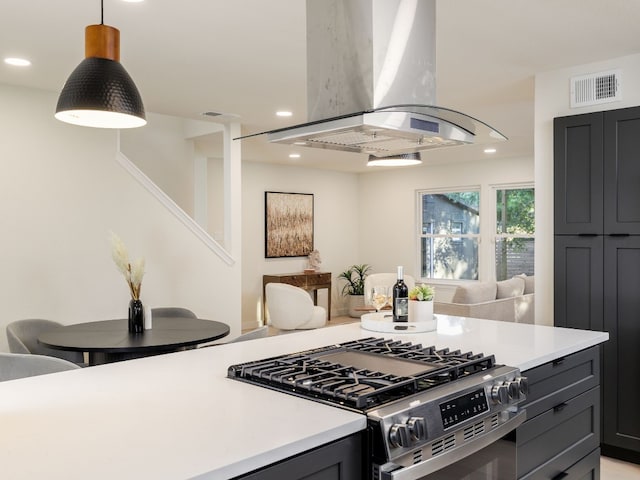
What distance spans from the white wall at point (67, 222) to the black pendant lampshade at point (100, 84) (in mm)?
2376

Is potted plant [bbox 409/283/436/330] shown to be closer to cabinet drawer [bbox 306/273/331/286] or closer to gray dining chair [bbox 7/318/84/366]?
gray dining chair [bbox 7/318/84/366]

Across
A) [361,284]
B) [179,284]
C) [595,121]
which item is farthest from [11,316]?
[361,284]

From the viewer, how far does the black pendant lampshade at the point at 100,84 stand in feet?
7.10

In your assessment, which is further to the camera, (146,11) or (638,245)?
(638,245)

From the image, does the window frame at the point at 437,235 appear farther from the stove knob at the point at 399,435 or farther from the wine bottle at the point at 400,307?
the stove knob at the point at 399,435

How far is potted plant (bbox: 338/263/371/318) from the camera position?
9359 millimetres

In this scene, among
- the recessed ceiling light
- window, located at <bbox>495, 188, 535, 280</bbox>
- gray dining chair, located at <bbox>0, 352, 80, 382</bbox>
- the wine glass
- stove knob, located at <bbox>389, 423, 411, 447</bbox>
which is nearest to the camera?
stove knob, located at <bbox>389, 423, 411, 447</bbox>

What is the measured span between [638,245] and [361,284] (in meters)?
6.34

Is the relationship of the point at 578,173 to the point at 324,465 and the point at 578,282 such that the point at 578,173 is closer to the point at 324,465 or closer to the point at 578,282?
the point at 578,282

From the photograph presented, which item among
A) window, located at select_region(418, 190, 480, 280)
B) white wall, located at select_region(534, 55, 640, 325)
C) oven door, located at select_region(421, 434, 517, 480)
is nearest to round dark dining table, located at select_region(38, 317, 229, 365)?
oven door, located at select_region(421, 434, 517, 480)

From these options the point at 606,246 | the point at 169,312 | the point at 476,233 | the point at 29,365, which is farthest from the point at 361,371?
the point at 476,233

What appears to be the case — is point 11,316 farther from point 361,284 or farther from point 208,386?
point 361,284

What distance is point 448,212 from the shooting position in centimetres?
904

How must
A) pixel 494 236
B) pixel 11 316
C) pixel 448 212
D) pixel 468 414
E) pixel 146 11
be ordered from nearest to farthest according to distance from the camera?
1. pixel 468 414
2. pixel 146 11
3. pixel 11 316
4. pixel 494 236
5. pixel 448 212
